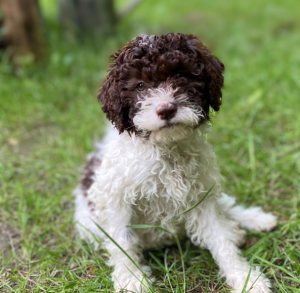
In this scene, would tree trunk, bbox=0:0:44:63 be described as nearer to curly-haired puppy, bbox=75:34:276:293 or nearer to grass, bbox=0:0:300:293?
grass, bbox=0:0:300:293

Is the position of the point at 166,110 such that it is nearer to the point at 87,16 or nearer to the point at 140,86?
the point at 140,86

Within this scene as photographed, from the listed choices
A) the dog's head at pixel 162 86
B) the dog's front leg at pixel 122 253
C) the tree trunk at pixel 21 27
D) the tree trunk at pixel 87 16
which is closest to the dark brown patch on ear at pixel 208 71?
the dog's head at pixel 162 86

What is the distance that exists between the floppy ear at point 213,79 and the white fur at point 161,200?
26cm

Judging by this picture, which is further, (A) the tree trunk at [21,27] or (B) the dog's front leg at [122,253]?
(A) the tree trunk at [21,27]

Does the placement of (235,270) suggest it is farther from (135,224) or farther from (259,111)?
(259,111)

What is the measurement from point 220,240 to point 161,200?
0.65 metres

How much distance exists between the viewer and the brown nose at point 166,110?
252 centimetres

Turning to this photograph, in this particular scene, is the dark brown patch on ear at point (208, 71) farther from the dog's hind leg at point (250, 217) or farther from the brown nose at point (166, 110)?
the dog's hind leg at point (250, 217)

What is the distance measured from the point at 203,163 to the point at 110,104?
908 millimetres

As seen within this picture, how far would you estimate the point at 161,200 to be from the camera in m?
3.12

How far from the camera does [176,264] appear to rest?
3514 millimetres

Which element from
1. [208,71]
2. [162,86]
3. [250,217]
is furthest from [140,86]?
[250,217]

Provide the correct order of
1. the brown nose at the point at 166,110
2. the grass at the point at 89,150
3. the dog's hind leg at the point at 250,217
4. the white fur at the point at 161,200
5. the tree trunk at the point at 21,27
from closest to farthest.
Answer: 1. the brown nose at the point at 166,110
2. the white fur at the point at 161,200
3. the grass at the point at 89,150
4. the dog's hind leg at the point at 250,217
5. the tree trunk at the point at 21,27

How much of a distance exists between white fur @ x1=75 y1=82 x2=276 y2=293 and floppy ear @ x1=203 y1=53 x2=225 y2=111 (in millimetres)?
261
